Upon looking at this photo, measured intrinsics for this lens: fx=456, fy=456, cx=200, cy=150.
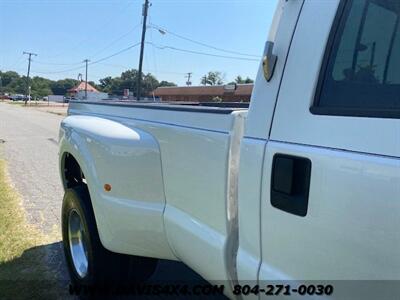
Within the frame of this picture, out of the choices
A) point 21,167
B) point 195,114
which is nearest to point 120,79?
point 21,167

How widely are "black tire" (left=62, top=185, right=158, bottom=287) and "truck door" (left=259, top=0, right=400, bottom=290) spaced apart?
62.5 inches

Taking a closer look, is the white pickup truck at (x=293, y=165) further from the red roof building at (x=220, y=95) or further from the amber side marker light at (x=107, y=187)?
the red roof building at (x=220, y=95)

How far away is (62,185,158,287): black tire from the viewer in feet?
10.3

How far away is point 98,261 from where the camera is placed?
3.15 meters

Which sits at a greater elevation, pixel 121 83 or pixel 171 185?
pixel 121 83

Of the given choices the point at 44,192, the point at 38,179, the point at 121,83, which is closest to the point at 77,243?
the point at 44,192

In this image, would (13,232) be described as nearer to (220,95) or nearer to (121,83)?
(220,95)

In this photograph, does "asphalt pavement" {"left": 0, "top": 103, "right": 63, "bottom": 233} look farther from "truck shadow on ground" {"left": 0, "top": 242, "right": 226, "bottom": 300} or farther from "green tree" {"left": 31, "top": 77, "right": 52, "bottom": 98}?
"green tree" {"left": 31, "top": 77, "right": 52, "bottom": 98}

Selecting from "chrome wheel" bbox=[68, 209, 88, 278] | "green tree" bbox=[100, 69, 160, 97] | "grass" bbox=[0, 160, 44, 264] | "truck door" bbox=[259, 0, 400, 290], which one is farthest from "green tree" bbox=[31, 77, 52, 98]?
"truck door" bbox=[259, 0, 400, 290]

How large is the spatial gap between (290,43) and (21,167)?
890 centimetres

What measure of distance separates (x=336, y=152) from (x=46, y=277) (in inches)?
129

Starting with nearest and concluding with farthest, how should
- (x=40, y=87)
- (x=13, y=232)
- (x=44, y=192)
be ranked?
(x=13, y=232) → (x=44, y=192) → (x=40, y=87)

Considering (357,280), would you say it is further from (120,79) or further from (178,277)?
(120,79)

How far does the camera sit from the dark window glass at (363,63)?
4.91 ft
